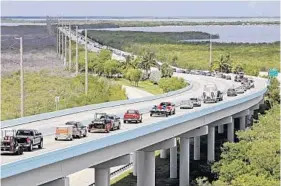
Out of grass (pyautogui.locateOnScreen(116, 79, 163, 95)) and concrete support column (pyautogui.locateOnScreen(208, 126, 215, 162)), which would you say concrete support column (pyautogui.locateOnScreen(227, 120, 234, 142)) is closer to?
concrete support column (pyautogui.locateOnScreen(208, 126, 215, 162))

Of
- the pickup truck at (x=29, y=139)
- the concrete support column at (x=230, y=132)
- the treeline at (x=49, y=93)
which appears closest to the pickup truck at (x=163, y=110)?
the concrete support column at (x=230, y=132)

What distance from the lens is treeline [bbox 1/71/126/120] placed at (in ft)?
251

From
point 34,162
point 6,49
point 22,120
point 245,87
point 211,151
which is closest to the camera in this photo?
Result: point 34,162

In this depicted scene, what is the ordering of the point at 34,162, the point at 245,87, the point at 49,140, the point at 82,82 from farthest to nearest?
the point at 82,82
the point at 245,87
the point at 49,140
the point at 34,162

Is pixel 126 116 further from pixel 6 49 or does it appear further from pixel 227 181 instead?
pixel 6 49

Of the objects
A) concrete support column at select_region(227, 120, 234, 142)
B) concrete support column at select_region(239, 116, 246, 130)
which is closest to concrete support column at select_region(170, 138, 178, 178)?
concrete support column at select_region(227, 120, 234, 142)

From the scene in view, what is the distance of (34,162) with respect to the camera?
3105 centimetres

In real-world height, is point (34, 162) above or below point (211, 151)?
above

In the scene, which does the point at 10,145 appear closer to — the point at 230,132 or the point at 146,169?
the point at 146,169

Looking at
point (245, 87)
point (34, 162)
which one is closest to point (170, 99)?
point (245, 87)

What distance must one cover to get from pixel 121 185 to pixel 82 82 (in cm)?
4335

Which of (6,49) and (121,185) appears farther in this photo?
(6,49)

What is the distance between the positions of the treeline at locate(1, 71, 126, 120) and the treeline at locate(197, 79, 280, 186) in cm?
2262

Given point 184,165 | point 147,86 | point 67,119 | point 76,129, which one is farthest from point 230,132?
point 147,86
